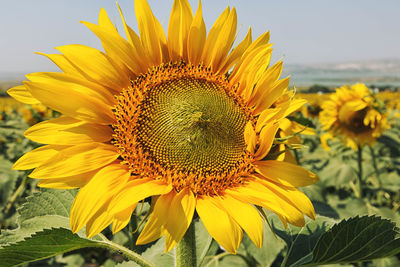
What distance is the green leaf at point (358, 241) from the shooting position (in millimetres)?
1280

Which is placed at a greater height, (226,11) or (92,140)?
(226,11)

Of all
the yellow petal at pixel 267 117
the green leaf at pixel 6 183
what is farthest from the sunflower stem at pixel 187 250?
the green leaf at pixel 6 183

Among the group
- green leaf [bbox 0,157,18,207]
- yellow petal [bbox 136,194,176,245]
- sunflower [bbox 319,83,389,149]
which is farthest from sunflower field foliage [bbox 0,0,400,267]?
sunflower [bbox 319,83,389,149]

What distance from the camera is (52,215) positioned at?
160 centimetres

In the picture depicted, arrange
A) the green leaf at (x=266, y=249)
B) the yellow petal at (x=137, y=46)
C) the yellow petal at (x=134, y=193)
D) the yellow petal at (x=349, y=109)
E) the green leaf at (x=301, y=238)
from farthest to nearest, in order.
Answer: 1. the yellow petal at (x=349, y=109)
2. the green leaf at (x=266, y=249)
3. the green leaf at (x=301, y=238)
4. the yellow petal at (x=137, y=46)
5. the yellow petal at (x=134, y=193)

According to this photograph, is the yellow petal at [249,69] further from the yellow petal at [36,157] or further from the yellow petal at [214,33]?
the yellow petal at [36,157]

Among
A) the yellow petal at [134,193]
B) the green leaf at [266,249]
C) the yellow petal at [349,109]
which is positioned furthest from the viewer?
the yellow petal at [349,109]

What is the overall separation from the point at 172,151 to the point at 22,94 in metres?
0.61

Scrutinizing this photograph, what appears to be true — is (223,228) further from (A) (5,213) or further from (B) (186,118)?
(A) (5,213)

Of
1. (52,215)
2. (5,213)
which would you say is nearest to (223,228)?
(52,215)

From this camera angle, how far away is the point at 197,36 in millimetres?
1484

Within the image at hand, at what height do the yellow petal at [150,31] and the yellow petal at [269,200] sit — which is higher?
the yellow petal at [150,31]

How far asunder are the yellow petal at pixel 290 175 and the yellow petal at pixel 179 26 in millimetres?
633

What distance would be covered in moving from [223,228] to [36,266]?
9.72 ft
